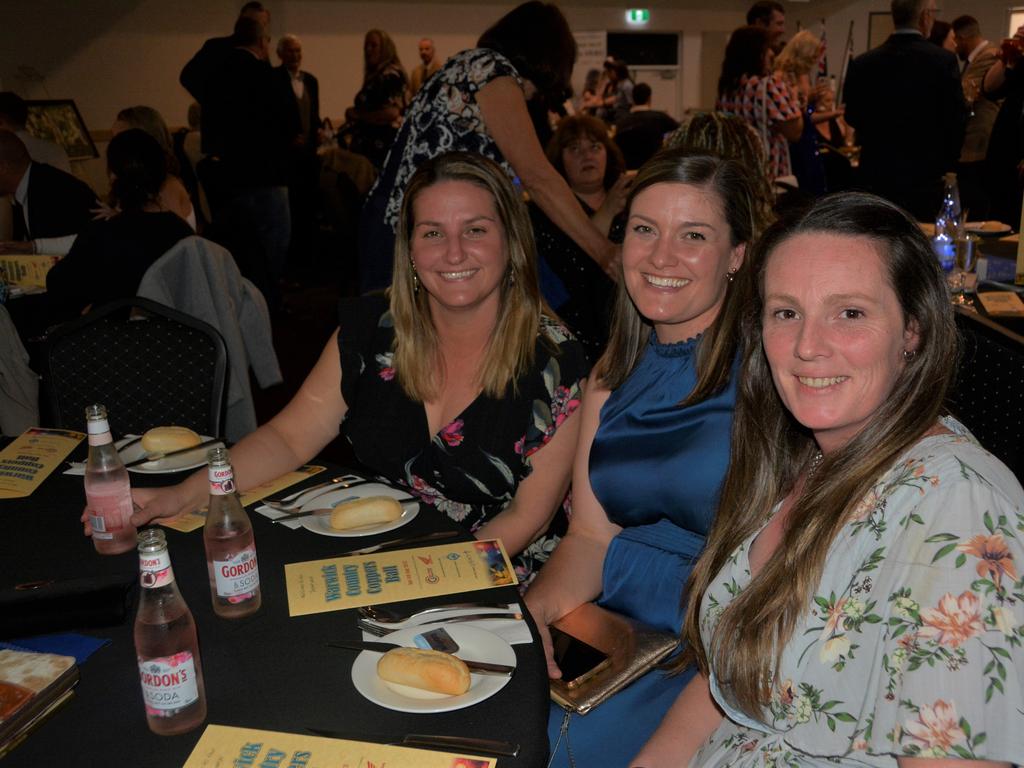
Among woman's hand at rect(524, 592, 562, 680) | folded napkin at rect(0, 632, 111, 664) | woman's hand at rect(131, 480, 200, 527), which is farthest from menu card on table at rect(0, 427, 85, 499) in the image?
woman's hand at rect(524, 592, 562, 680)

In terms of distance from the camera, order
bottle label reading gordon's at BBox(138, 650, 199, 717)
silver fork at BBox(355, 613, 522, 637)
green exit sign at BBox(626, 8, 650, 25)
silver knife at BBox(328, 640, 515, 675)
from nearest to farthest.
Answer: bottle label reading gordon's at BBox(138, 650, 199, 717), silver knife at BBox(328, 640, 515, 675), silver fork at BBox(355, 613, 522, 637), green exit sign at BBox(626, 8, 650, 25)

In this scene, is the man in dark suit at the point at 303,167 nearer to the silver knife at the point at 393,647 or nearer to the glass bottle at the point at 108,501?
the glass bottle at the point at 108,501

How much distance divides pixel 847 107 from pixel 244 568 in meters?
4.99

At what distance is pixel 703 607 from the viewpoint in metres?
1.34

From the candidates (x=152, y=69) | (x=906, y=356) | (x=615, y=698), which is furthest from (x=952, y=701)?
(x=152, y=69)

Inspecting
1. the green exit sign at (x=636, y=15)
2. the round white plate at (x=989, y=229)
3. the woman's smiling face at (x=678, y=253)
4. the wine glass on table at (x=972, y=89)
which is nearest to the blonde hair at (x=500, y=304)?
the woman's smiling face at (x=678, y=253)

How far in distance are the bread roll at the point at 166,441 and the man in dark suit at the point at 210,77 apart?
13.3 feet

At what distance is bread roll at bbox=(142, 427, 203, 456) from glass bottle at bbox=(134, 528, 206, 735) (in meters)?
0.91

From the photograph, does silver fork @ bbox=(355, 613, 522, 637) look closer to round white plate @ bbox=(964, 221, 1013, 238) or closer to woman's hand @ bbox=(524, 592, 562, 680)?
woman's hand @ bbox=(524, 592, 562, 680)

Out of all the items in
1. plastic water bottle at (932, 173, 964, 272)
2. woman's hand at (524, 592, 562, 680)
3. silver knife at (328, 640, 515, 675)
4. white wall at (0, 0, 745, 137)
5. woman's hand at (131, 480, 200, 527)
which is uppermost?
white wall at (0, 0, 745, 137)

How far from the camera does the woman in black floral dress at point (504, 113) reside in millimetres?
2949

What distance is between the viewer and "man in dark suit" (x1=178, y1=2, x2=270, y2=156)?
217 inches

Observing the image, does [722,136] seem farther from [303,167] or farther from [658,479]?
[303,167]

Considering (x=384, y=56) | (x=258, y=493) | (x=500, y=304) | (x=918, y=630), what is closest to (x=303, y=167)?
(x=384, y=56)
